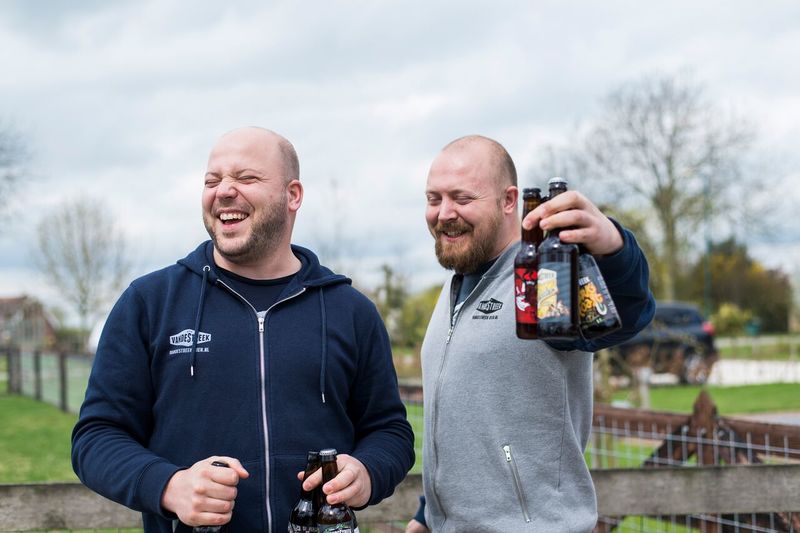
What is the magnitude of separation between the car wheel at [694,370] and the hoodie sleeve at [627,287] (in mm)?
17555

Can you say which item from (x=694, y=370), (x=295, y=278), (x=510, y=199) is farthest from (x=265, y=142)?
A: (x=694, y=370)

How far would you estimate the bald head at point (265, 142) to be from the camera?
2.45m

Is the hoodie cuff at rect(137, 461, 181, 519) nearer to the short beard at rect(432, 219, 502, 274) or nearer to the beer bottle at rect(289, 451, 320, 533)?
the beer bottle at rect(289, 451, 320, 533)

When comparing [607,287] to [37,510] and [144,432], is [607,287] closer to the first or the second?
[144,432]

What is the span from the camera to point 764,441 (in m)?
4.18

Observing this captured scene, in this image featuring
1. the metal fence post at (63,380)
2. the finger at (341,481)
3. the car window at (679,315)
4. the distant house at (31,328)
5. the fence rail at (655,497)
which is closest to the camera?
the finger at (341,481)

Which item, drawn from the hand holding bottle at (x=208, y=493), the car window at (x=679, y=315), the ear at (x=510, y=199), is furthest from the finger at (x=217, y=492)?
the car window at (x=679, y=315)

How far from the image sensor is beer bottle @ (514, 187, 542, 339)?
85.1 inches

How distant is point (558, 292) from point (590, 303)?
0.31ft

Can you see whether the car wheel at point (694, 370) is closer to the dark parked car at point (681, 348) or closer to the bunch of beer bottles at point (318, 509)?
the dark parked car at point (681, 348)

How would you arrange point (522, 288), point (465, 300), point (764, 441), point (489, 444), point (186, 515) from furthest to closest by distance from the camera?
1. point (764, 441)
2. point (465, 300)
3. point (489, 444)
4. point (522, 288)
5. point (186, 515)

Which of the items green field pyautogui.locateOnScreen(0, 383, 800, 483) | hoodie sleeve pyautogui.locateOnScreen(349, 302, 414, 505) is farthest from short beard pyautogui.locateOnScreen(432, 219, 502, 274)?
green field pyautogui.locateOnScreen(0, 383, 800, 483)

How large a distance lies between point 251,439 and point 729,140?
31166 mm

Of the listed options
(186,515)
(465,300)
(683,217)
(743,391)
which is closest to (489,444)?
(465,300)
